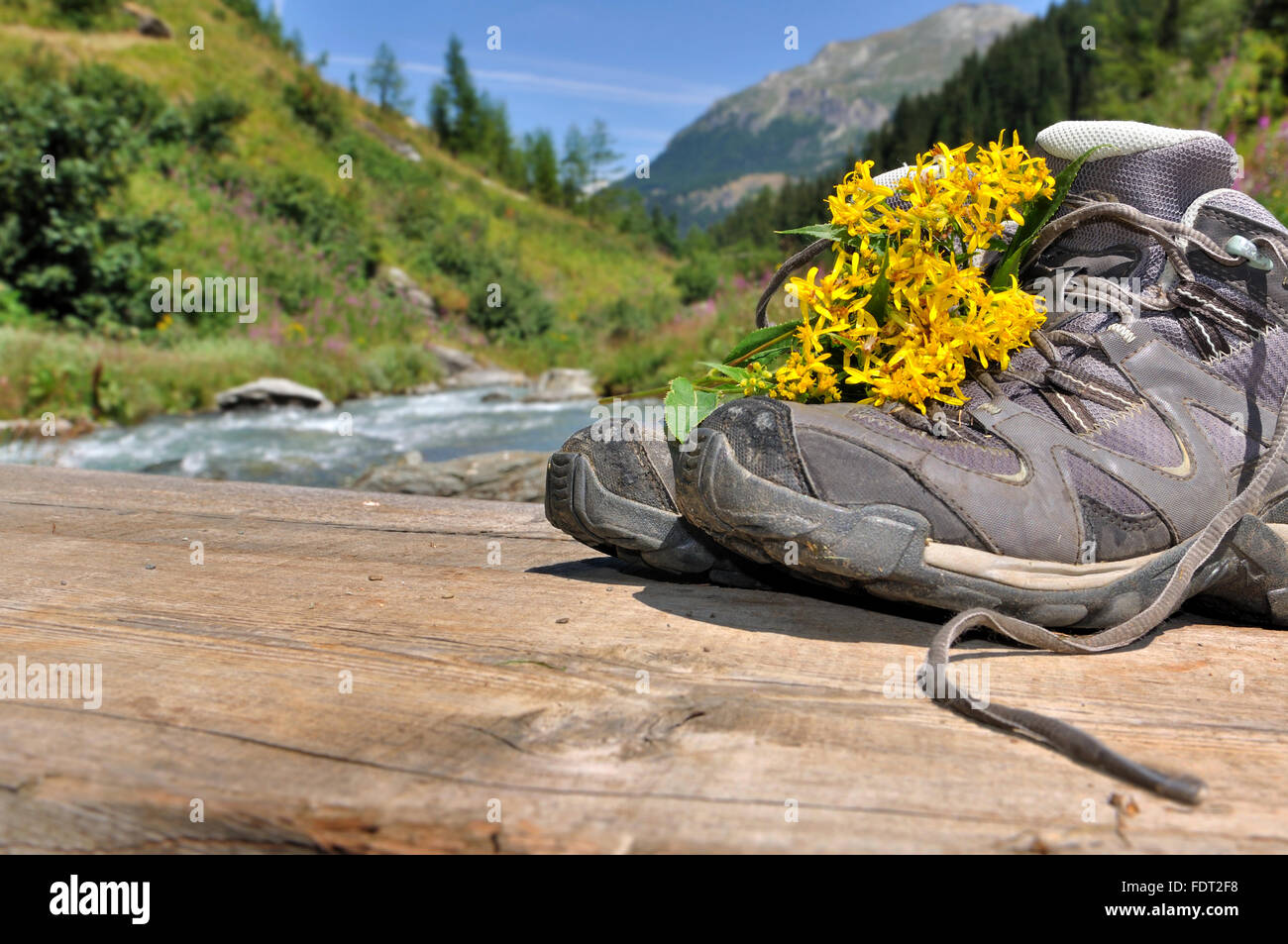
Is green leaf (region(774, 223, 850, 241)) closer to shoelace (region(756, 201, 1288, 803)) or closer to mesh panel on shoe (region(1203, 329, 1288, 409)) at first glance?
shoelace (region(756, 201, 1288, 803))

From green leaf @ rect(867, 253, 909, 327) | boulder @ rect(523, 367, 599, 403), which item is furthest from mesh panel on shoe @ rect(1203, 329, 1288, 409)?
boulder @ rect(523, 367, 599, 403)

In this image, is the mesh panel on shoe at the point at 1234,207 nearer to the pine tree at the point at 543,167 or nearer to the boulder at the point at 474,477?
the boulder at the point at 474,477

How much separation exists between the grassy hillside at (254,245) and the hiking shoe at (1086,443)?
9274mm

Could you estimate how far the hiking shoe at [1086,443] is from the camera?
1255mm

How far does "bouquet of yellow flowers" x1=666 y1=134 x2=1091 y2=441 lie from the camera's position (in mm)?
1366

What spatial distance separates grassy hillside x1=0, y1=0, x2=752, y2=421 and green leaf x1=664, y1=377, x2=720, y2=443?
8.98m

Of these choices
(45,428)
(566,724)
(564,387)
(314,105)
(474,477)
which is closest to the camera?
(566,724)

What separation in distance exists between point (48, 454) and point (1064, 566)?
309 inches

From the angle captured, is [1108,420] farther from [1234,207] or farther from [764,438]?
[764,438]

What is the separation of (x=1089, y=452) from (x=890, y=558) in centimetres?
40

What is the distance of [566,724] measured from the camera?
3.09 ft

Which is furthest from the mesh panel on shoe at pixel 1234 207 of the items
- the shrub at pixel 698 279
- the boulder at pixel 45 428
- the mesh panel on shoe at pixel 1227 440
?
the shrub at pixel 698 279

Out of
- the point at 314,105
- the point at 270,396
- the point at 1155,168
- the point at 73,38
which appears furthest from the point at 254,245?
the point at 1155,168
